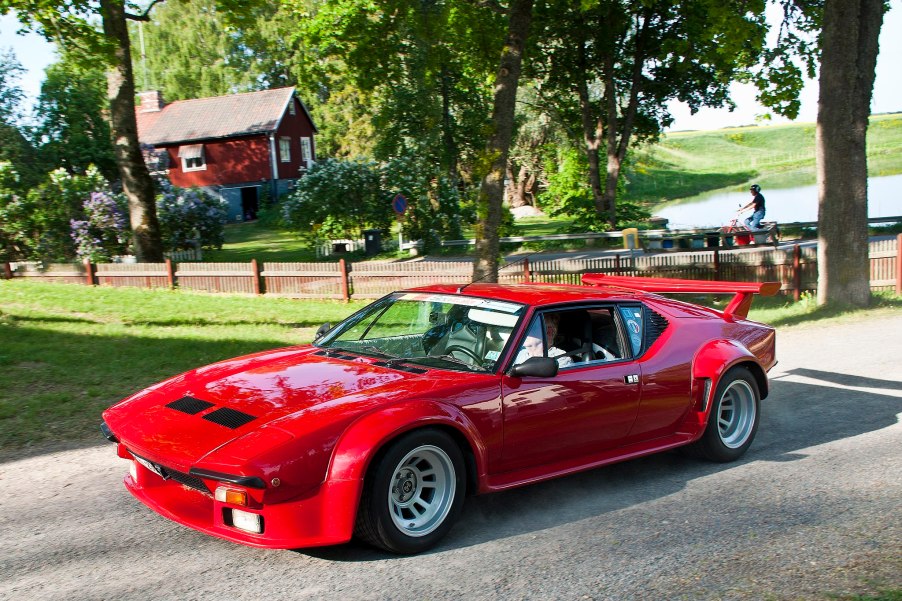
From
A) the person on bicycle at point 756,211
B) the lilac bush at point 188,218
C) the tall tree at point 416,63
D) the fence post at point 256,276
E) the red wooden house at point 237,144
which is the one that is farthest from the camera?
the red wooden house at point 237,144

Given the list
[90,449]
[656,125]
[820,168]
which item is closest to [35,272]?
[90,449]

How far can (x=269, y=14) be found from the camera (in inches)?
A: 2633

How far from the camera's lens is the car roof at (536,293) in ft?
19.7

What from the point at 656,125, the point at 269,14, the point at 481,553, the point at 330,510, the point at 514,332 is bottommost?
the point at 481,553

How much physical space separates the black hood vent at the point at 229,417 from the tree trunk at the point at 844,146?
1266cm

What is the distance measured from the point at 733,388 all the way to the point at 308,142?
4863 cm

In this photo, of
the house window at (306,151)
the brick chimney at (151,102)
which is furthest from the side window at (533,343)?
the brick chimney at (151,102)

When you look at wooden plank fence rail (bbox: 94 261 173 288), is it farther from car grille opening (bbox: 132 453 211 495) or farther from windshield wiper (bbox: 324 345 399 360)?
car grille opening (bbox: 132 453 211 495)

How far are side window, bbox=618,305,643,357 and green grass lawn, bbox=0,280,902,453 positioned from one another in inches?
194

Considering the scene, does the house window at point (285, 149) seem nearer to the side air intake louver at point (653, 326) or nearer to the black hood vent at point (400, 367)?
the side air intake louver at point (653, 326)

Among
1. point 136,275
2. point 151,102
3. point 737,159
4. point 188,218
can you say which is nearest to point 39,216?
point 188,218

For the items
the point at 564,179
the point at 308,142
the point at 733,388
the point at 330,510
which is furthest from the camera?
the point at 308,142

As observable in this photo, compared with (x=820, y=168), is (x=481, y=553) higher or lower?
lower

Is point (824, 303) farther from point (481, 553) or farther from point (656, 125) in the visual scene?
point (656, 125)
